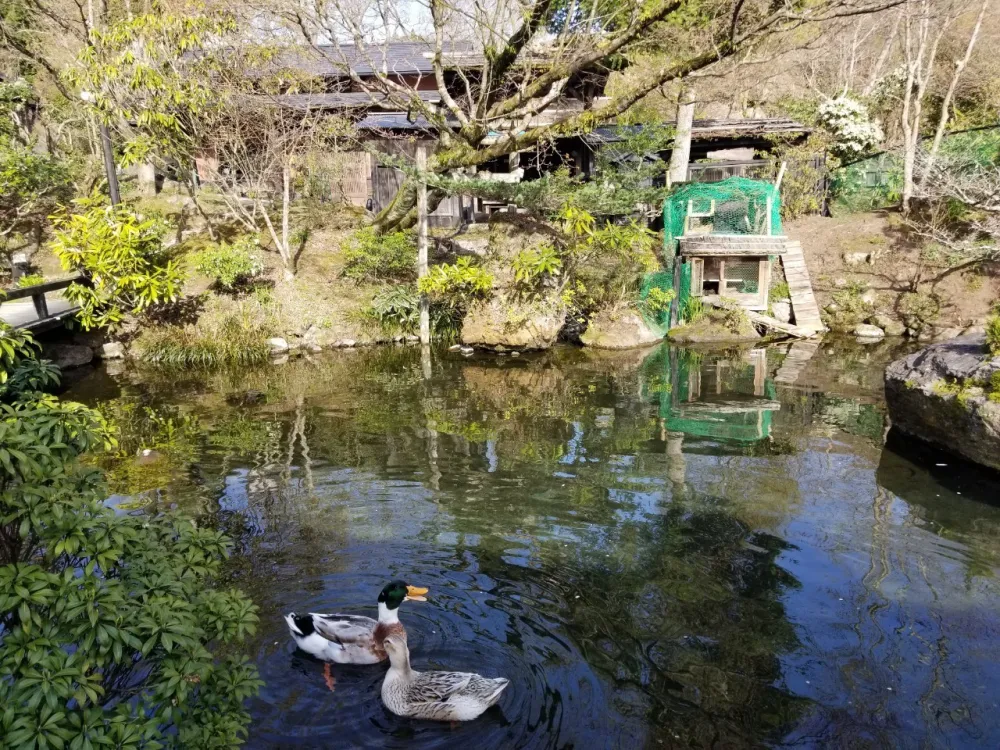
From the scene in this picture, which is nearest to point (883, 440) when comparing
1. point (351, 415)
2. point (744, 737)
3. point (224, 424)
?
point (744, 737)

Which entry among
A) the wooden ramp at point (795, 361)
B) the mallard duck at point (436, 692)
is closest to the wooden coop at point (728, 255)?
the wooden ramp at point (795, 361)

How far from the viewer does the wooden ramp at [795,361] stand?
16.6 meters

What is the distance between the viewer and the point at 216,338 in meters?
18.9

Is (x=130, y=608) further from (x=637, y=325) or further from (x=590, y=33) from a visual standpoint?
(x=637, y=325)

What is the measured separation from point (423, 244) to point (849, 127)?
59.2 feet

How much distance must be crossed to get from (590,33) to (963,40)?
64.6 ft

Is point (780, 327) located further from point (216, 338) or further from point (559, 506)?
point (216, 338)

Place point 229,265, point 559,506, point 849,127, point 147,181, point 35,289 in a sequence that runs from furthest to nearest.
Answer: point 849,127 < point 147,181 < point 229,265 < point 35,289 < point 559,506

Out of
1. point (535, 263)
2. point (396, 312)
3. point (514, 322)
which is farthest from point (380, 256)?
point (535, 263)

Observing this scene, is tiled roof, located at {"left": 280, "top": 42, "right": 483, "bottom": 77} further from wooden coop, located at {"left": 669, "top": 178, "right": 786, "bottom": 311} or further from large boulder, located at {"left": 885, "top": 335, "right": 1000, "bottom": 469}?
large boulder, located at {"left": 885, "top": 335, "right": 1000, "bottom": 469}

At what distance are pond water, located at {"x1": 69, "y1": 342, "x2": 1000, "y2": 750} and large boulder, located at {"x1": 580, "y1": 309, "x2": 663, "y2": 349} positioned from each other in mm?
4124

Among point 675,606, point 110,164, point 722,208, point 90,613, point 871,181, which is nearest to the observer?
point 90,613

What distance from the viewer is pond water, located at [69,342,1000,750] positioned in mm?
5902

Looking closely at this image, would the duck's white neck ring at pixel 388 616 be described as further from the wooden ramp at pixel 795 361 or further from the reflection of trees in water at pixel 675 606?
the wooden ramp at pixel 795 361
